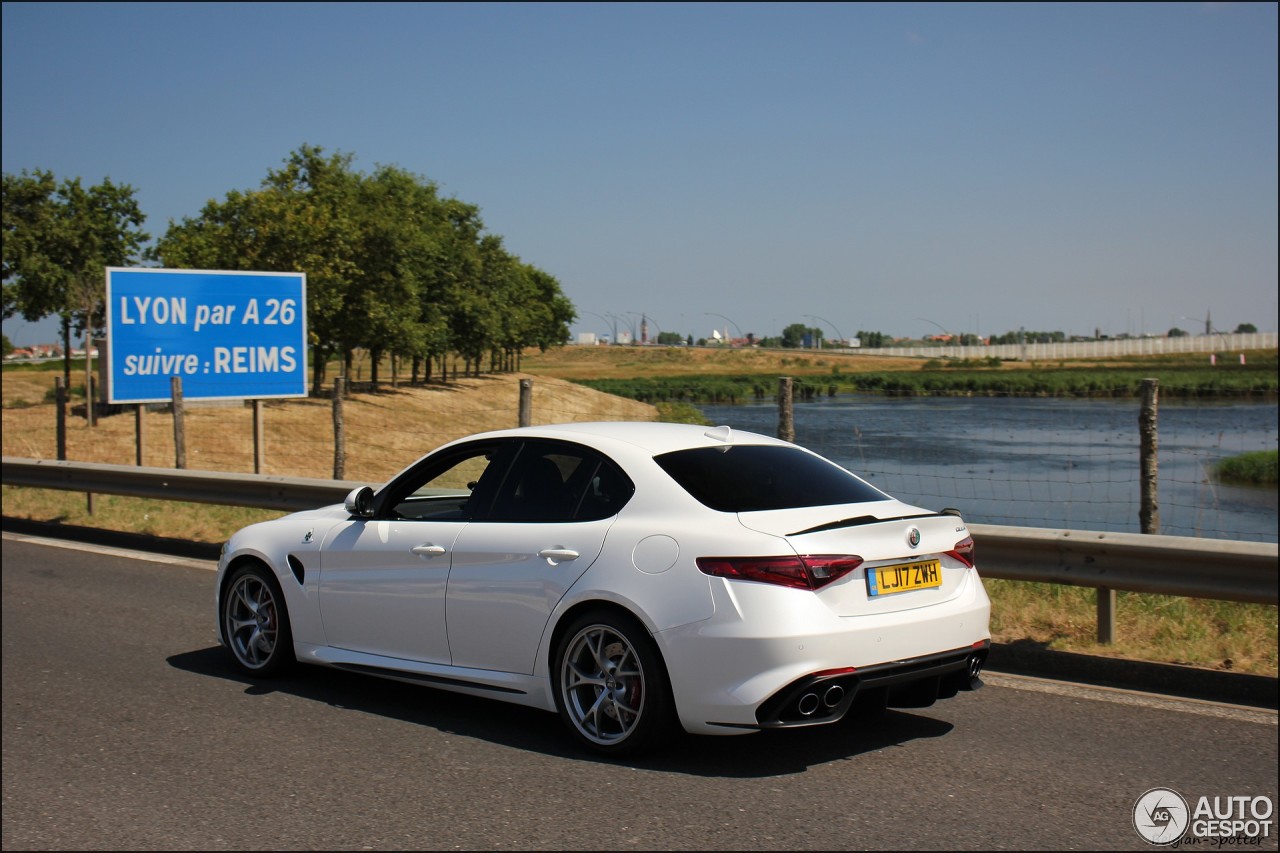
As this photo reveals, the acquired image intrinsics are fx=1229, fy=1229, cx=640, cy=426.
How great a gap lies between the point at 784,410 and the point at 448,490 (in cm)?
434

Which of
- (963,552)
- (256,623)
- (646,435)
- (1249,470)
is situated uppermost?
(646,435)

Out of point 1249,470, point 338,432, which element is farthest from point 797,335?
point 1249,470

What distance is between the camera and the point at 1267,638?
7062mm

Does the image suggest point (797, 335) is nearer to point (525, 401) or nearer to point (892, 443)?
point (892, 443)

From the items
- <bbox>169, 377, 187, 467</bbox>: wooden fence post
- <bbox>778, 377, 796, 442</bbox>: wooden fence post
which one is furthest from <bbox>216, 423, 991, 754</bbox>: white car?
<bbox>169, 377, 187, 467</bbox>: wooden fence post

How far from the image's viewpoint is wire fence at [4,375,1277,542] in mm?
15680

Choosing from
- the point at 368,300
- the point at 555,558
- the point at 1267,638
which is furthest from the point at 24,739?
the point at 368,300

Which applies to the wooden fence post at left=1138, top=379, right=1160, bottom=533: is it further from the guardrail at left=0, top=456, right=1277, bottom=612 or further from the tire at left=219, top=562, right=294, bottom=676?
the tire at left=219, top=562, right=294, bottom=676

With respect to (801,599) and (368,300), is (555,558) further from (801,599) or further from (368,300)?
(368,300)

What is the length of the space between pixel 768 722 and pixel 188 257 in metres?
42.1

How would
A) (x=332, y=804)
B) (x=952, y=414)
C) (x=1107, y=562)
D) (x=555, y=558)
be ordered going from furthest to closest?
(x=952, y=414)
(x=1107, y=562)
(x=555, y=558)
(x=332, y=804)

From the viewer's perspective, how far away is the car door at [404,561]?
6.08 metres

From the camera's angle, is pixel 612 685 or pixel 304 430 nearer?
pixel 612 685

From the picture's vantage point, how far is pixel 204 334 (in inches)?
759
